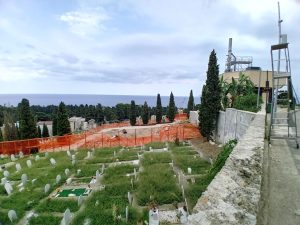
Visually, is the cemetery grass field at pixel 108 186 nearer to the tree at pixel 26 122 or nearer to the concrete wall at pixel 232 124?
the concrete wall at pixel 232 124

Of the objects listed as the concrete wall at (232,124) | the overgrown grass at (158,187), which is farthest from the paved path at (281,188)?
the concrete wall at (232,124)

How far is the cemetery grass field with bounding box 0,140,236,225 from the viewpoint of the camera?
10.7m

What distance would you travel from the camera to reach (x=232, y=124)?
20156mm

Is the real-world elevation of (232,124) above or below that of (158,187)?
above

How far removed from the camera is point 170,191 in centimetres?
1226

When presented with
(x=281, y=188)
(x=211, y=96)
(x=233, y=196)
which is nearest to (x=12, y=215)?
(x=281, y=188)

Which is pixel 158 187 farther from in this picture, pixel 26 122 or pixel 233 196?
pixel 26 122

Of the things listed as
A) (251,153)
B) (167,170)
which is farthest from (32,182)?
(251,153)

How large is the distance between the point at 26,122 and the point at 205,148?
739 inches

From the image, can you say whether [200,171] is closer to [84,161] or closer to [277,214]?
[84,161]

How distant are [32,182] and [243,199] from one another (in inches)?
566

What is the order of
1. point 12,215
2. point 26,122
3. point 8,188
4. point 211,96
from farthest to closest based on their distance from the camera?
point 26,122 < point 211,96 < point 8,188 < point 12,215

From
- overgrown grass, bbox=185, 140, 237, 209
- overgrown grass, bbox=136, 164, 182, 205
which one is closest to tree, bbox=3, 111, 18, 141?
overgrown grass, bbox=136, 164, 182, 205

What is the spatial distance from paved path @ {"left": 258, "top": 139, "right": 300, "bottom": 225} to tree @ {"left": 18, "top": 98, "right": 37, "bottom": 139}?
89.9 ft
